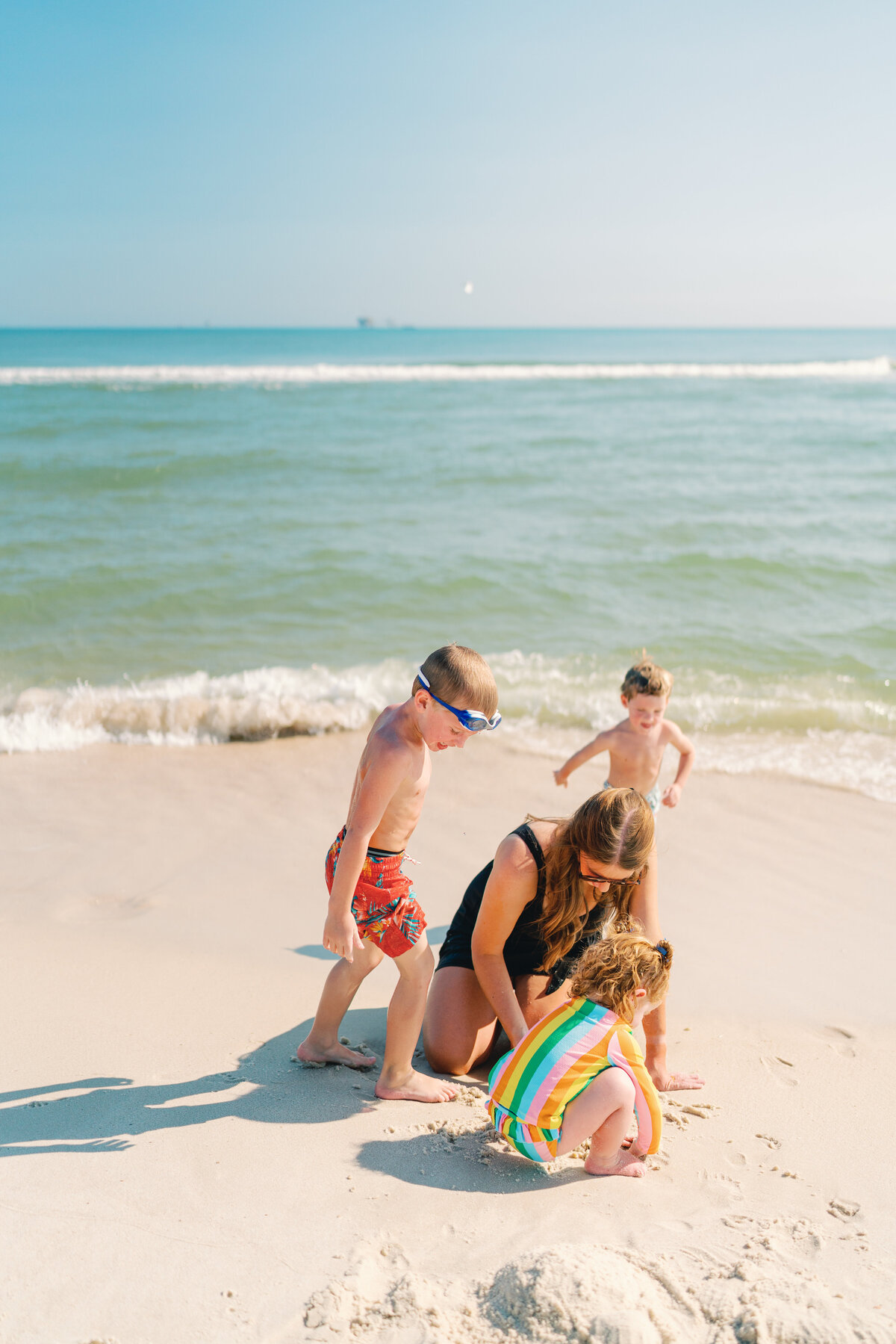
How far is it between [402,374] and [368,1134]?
3470cm

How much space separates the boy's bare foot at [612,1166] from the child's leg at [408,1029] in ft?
1.75

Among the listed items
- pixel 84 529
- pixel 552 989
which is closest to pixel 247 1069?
pixel 552 989

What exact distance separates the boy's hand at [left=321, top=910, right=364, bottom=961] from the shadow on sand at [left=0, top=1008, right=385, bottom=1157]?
20.8 inches

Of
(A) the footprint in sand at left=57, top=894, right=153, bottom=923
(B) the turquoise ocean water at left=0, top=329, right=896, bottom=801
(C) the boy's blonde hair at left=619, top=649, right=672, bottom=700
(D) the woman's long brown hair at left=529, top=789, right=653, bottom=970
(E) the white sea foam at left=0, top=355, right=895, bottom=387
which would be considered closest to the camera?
(D) the woman's long brown hair at left=529, top=789, right=653, bottom=970

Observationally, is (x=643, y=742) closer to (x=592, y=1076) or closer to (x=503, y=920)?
(x=503, y=920)

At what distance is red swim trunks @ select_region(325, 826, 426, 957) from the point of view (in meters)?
2.99

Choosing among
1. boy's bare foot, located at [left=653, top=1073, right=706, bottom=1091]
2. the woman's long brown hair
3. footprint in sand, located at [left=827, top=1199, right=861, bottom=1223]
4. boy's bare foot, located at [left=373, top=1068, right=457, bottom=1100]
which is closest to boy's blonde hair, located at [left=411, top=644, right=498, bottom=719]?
the woman's long brown hair

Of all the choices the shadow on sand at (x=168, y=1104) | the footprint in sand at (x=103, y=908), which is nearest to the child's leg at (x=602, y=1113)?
the shadow on sand at (x=168, y=1104)

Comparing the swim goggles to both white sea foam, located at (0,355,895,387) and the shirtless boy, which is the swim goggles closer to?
the shirtless boy

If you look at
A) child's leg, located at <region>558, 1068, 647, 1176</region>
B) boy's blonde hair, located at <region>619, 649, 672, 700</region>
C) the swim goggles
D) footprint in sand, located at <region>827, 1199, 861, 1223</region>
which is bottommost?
footprint in sand, located at <region>827, 1199, 861, 1223</region>

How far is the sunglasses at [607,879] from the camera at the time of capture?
9.43 ft

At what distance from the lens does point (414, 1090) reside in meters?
3.02

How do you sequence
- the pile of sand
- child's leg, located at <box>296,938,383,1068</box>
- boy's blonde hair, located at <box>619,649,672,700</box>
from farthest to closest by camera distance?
boy's blonde hair, located at <box>619,649,672,700</box>
child's leg, located at <box>296,938,383,1068</box>
the pile of sand

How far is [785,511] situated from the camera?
42.5 ft
